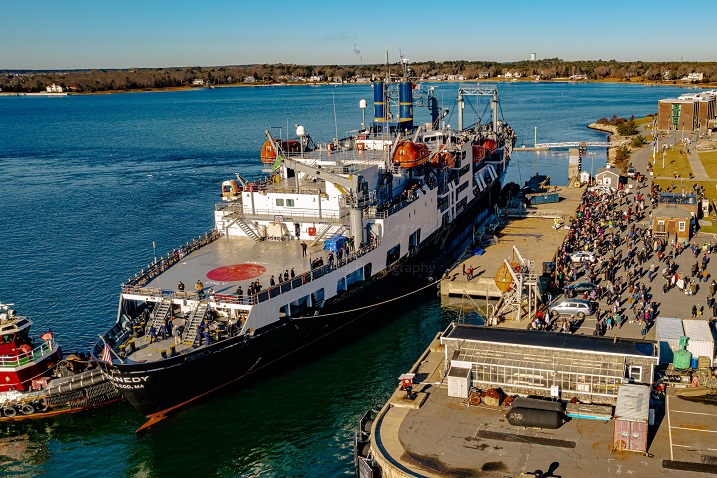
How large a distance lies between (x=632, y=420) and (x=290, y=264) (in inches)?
951

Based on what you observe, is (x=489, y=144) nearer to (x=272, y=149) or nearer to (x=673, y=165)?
(x=673, y=165)

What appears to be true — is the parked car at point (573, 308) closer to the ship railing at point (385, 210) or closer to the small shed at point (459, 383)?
the small shed at point (459, 383)

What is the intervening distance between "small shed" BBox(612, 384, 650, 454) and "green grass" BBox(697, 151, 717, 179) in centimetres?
6461

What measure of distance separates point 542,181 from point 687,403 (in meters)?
64.5

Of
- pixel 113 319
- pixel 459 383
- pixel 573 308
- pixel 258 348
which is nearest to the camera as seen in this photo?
pixel 459 383

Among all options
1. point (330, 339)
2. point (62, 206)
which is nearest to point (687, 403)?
point (330, 339)

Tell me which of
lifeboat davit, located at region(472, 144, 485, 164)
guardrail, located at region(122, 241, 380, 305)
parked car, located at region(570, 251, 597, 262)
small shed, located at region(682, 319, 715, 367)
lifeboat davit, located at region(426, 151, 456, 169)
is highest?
lifeboat davit, located at region(426, 151, 456, 169)

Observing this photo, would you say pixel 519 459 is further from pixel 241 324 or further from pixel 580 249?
pixel 580 249

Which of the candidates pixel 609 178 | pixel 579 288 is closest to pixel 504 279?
pixel 579 288

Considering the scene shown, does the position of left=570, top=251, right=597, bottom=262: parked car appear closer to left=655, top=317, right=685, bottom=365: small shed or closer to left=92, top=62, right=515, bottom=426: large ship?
left=92, top=62, right=515, bottom=426: large ship

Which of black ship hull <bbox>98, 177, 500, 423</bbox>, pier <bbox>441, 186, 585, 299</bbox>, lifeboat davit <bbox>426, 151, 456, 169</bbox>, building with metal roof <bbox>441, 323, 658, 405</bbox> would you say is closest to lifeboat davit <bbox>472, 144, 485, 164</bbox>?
pier <bbox>441, 186, 585, 299</bbox>

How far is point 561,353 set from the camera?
33.1 m

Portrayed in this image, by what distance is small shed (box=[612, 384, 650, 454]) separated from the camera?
91.4 ft

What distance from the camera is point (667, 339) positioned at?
36.1 m
